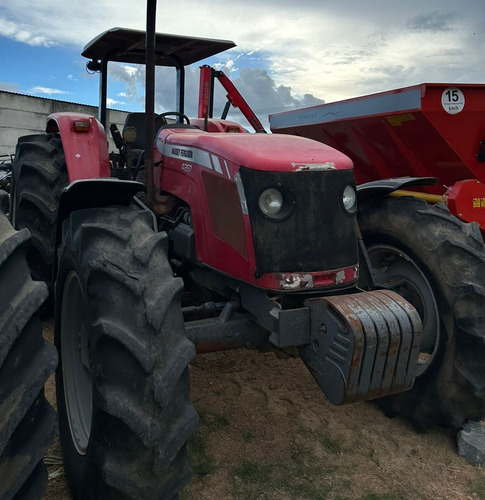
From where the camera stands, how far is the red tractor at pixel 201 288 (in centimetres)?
195

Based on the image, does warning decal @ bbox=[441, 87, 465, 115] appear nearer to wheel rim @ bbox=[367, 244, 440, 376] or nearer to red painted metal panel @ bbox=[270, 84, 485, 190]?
red painted metal panel @ bbox=[270, 84, 485, 190]

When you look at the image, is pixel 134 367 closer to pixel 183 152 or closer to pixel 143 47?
pixel 183 152

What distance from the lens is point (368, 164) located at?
517cm

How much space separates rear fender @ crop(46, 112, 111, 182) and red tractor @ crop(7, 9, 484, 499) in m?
0.43

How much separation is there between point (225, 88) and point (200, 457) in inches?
149

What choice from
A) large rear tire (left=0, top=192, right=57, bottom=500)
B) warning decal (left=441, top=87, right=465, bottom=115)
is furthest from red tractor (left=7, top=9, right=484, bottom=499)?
warning decal (left=441, top=87, right=465, bottom=115)

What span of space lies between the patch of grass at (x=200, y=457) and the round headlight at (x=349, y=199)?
1.39 m

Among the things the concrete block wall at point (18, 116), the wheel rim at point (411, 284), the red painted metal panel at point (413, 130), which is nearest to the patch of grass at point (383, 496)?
the wheel rim at point (411, 284)

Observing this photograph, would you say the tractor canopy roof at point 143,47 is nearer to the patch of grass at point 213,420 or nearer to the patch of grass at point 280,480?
the patch of grass at point 213,420

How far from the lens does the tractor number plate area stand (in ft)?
7.30

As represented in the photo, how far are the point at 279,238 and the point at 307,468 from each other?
1.16 m

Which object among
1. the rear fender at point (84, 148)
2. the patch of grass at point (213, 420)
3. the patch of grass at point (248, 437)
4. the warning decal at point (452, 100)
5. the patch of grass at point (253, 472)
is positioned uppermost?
the warning decal at point (452, 100)

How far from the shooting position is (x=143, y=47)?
154 inches

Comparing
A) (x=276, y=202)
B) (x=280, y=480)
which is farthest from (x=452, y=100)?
(x=280, y=480)
